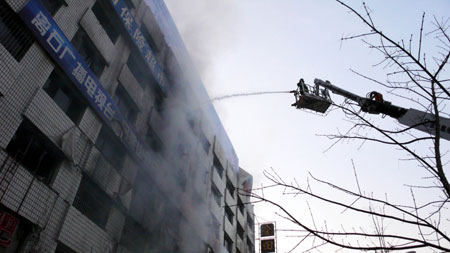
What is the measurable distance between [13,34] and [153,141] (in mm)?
7799

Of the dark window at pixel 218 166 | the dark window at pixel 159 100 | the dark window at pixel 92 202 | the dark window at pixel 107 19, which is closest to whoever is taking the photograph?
the dark window at pixel 92 202

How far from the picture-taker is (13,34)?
771 centimetres

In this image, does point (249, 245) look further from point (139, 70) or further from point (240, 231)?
point (139, 70)

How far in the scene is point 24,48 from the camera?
796 centimetres

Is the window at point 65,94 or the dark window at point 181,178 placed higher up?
the dark window at point 181,178

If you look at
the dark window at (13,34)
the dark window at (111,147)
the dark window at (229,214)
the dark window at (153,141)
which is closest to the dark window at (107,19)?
the dark window at (111,147)

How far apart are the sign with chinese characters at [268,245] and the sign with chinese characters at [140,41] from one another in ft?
54.2

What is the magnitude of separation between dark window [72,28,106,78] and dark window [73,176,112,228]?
4.03m

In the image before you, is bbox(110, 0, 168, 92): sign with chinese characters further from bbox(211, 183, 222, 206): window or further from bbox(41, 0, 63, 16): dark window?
bbox(211, 183, 222, 206): window

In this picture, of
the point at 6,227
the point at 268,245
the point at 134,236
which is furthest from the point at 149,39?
the point at 268,245

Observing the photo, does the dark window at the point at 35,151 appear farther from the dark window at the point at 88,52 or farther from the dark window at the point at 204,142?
the dark window at the point at 204,142

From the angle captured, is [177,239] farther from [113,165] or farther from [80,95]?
[80,95]

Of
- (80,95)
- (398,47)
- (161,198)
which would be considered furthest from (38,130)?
(398,47)

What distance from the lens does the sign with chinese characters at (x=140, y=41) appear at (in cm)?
1249
